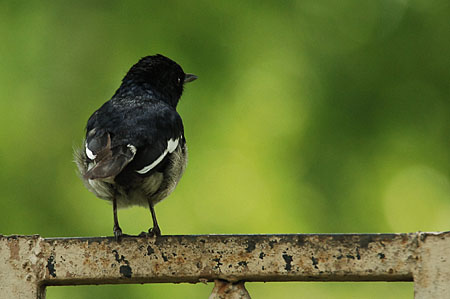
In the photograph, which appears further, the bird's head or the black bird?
the bird's head

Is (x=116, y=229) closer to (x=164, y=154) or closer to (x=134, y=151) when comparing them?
(x=134, y=151)

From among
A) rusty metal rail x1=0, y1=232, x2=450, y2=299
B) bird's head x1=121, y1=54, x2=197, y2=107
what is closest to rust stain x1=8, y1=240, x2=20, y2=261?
rusty metal rail x1=0, y1=232, x2=450, y2=299

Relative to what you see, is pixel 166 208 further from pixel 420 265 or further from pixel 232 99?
pixel 420 265

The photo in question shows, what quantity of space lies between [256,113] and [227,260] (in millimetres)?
6176

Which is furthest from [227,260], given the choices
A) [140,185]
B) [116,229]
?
[140,185]

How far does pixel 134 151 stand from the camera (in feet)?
12.8

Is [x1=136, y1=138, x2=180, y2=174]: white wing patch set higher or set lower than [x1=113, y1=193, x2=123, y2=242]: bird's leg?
higher

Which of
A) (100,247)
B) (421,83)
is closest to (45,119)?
(421,83)

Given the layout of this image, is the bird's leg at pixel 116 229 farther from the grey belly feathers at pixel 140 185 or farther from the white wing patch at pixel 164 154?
the white wing patch at pixel 164 154

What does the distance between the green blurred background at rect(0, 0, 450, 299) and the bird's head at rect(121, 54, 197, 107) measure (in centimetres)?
254

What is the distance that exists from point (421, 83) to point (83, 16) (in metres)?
3.69

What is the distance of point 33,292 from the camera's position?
2627 millimetres

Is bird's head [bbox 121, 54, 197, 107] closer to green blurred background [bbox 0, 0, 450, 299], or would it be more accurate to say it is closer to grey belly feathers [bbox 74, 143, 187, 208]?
grey belly feathers [bbox 74, 143, 187, 208]

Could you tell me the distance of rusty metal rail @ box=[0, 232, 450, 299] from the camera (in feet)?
8.11
